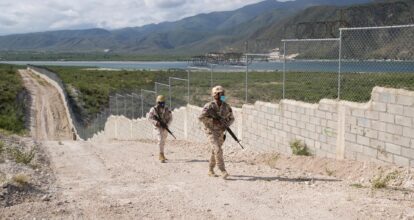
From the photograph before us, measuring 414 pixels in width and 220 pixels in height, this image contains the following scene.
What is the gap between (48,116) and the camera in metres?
47.0

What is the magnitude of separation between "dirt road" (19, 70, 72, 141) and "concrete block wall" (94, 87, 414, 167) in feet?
77.5

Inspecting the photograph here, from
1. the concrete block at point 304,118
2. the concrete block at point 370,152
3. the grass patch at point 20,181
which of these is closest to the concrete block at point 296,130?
the concrete block at point 304,118

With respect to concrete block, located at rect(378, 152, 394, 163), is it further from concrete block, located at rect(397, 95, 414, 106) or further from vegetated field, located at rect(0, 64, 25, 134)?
vegetated field, located at rect(0, 64, 25, 134)

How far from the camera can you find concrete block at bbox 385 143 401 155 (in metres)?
9.01

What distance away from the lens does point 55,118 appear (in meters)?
46.6

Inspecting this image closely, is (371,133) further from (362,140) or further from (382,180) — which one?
(382,180)

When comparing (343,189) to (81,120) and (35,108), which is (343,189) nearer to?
(81,120)

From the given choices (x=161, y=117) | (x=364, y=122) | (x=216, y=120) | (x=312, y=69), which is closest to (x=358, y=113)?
(x=364, y=122)

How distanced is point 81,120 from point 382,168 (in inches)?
1584

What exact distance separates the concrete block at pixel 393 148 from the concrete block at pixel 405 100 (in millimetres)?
820

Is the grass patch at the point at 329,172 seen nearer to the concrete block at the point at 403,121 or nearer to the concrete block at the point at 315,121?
the concrete block at the point at 315,121

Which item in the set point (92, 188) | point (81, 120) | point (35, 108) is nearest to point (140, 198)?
point (92, 188)

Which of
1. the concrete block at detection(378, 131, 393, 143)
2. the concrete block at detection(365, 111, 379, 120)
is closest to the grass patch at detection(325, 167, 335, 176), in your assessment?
the concrete block at detection(378, 131, 393, 143)

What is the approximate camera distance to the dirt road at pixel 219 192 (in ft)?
24.0
